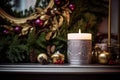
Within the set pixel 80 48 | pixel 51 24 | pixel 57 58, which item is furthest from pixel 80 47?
pixel 51 24

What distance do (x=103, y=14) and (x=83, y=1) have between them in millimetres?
110

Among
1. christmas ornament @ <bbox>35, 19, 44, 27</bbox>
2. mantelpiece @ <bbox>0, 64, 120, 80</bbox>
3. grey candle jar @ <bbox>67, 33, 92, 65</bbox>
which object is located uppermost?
christmas ornament @ <bbox>35, 19, 44, 27</bbox>

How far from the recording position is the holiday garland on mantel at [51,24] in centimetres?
95

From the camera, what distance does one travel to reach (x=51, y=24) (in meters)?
0.99

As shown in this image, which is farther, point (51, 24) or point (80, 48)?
point (51, 24)

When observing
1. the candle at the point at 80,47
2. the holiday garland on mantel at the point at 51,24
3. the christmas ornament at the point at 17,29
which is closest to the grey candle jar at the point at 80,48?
the candle at the point at 80,47

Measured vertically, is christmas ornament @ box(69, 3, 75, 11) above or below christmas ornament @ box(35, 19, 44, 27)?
above

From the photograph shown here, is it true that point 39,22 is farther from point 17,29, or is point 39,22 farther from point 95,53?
point 95,53

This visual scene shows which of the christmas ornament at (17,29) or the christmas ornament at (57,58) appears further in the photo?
the christmas ornament at (17,29)

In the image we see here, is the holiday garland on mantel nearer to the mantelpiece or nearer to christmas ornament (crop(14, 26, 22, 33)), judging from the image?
christmas ornament (crop(14, 26, 22, 33))

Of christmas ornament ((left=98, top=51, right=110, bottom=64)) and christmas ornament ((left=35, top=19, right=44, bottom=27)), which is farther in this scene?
christmas ornament ((left=35, top=19, right=44, bottom=27))

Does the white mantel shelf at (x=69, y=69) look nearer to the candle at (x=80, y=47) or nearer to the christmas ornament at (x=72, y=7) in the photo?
the candle at (x=80, y=47)

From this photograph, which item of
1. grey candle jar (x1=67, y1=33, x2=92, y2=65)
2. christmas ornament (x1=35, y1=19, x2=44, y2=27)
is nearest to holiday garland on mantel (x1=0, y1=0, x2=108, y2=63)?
christmas ornament (x1=35, y1=19, x2=44, y2=27)

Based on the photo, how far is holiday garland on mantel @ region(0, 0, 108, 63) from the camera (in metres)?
0.95
